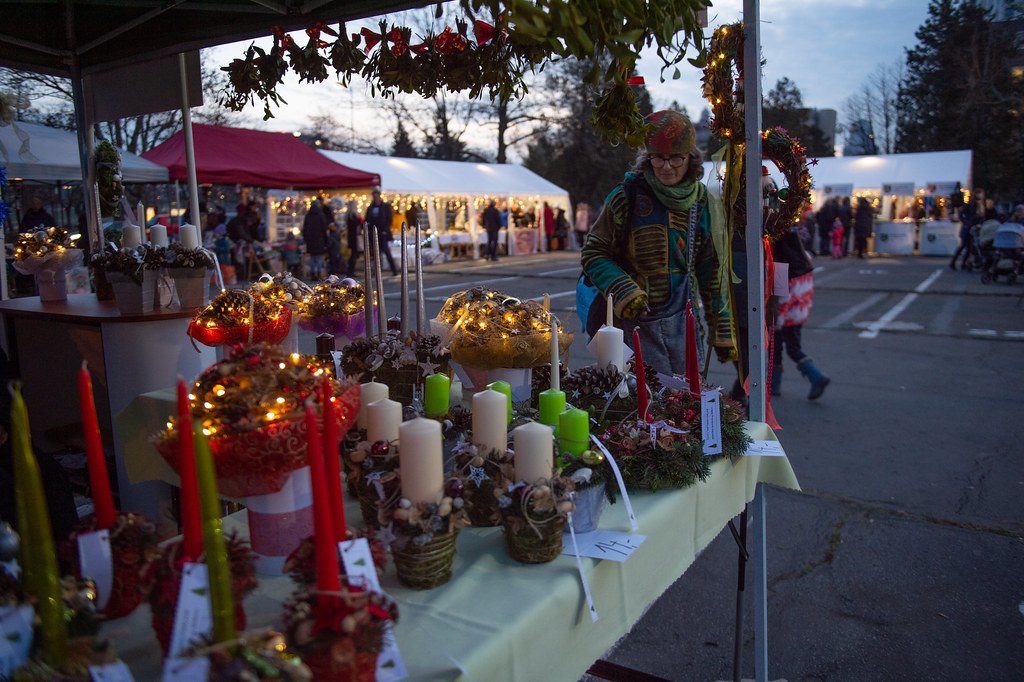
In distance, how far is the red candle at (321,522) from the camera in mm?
922

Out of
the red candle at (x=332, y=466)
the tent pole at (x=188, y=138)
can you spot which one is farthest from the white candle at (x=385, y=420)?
the tent pole at (x=188, y=138)

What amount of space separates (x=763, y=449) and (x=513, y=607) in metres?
A: 1.09

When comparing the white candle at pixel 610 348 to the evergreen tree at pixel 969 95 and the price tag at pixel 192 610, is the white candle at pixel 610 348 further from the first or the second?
the evergreen tree at pixel 969 95

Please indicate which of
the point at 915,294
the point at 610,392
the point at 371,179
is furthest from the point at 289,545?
the point at 371,179

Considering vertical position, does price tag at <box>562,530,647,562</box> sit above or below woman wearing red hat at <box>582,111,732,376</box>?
below

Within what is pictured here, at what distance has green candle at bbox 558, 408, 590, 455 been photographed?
1503mm

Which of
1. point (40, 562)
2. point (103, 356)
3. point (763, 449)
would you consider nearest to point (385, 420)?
point (40, 562)

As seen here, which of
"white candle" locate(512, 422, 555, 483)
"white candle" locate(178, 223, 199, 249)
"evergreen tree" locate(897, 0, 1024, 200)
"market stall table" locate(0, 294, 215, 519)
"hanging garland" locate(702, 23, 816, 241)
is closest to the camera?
"white candle" locate(512, 422, 555, 483)

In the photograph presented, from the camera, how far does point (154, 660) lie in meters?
1.09

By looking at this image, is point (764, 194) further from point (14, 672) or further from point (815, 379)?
point (815, 379)

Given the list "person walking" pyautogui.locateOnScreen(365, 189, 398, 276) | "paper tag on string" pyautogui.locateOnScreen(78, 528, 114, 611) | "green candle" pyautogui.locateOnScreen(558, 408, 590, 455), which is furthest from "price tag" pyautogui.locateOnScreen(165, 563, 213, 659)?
"person walking" pyautogui.locateOnScreen(365, 189, 398, 276)

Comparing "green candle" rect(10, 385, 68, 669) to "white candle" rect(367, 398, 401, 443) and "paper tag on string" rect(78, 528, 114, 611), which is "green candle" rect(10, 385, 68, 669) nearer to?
"paper tag on string" rect(78, 528, 114, 611)

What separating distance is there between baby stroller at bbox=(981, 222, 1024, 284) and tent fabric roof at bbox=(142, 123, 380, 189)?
467 inches

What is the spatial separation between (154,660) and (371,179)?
14495 mm
